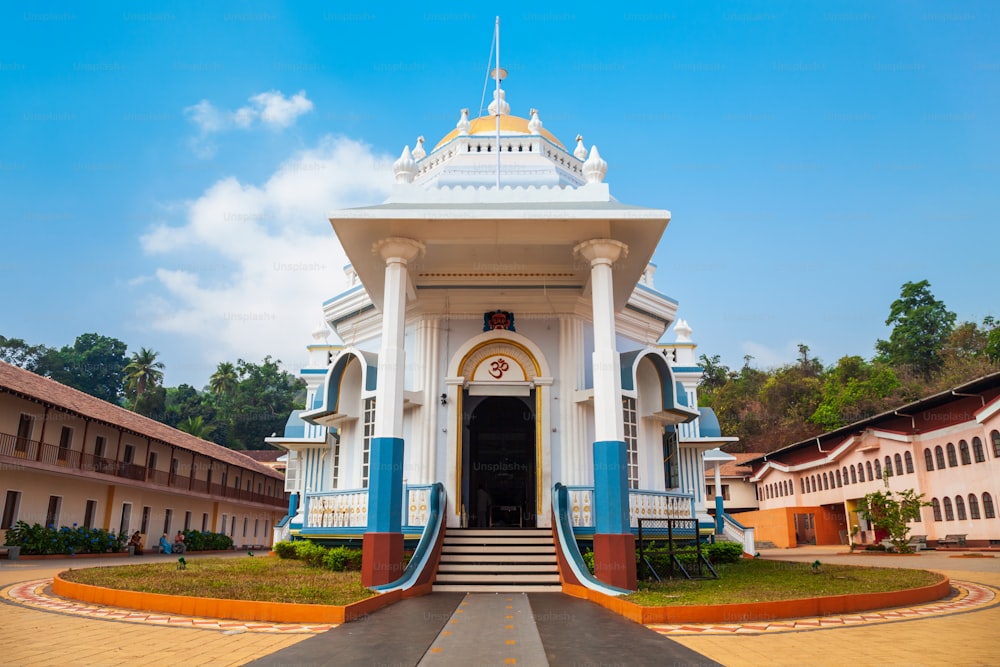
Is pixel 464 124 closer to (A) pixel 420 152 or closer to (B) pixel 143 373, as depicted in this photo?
(A) pixel 420 152

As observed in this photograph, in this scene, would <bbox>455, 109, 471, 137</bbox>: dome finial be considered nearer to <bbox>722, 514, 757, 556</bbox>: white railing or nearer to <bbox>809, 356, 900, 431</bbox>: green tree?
<bbox>722, 514, 757, 556</bbox>: white railing

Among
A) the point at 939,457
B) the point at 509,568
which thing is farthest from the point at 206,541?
the point at 939,457

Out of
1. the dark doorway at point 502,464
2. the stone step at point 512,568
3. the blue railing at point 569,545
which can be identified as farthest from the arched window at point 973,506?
the stone step at point 512,568

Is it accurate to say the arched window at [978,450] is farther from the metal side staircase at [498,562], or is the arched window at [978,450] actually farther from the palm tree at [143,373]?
the palm tree at [143,373]

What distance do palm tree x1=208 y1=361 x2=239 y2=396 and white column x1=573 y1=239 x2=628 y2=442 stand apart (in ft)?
200

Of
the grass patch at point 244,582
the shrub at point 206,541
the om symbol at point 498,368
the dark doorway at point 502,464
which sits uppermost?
the om symbol at point 498,368

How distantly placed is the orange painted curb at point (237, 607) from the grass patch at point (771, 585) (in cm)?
326

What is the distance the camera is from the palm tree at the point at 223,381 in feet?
212

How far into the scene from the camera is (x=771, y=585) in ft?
31.2

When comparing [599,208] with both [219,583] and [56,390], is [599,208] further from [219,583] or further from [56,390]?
[56,390]

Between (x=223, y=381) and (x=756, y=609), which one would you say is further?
(x=223, y=381)

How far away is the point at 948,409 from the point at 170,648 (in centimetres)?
2650

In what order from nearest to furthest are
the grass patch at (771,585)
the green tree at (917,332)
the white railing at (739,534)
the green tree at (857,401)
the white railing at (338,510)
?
1. the grass patch at (771,585)
2. the white railing at (338,510)
3. the white railing at (739,534)
4. the green tree at (857,401)
5. the green tree at (917,332)

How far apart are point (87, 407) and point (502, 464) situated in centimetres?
1613
